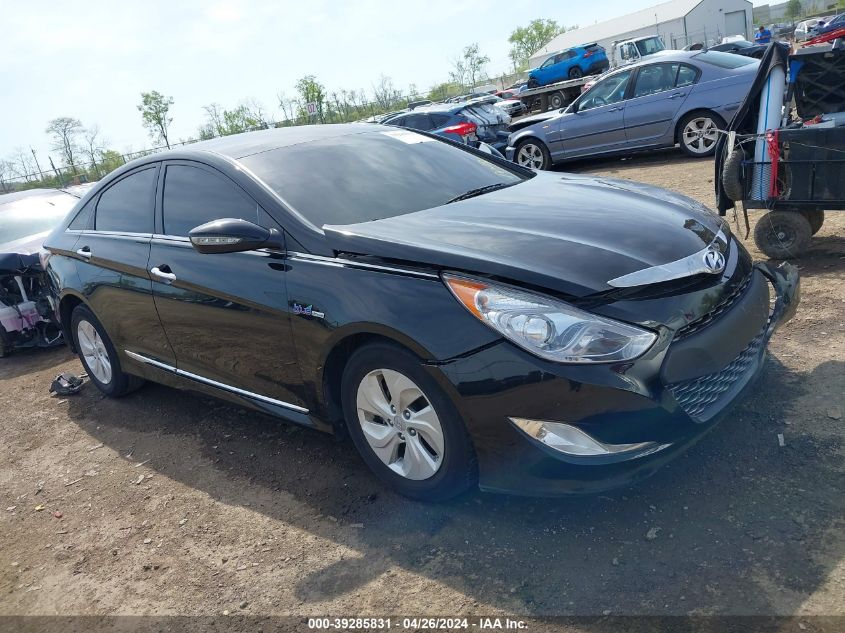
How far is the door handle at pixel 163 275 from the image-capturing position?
392 centimetres

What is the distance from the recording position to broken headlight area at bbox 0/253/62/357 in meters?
6.87

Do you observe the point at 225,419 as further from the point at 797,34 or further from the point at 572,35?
the point at 572,35

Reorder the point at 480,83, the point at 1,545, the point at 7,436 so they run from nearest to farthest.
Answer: the point at 1,545
the point at 7,436
the point at 480,83

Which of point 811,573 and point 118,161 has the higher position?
point 118,161

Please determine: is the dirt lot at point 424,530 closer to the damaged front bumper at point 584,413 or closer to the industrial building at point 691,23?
the damaged front bumper at point 584,413

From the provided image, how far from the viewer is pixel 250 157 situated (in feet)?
12.4

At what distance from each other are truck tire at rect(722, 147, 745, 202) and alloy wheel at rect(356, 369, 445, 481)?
3.45 m

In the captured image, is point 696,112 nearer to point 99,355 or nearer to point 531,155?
point 531,155

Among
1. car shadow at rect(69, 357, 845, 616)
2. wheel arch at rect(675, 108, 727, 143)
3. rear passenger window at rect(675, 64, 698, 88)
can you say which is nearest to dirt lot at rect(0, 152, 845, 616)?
car shadow at rect(69, 357, 845, 616)

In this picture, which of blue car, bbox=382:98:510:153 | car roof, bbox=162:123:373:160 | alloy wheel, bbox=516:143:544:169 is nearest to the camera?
car roof, bbox=162:123:373:160

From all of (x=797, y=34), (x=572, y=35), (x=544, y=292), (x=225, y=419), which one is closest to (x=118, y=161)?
(x=797, y=34)

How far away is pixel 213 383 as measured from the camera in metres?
3.93

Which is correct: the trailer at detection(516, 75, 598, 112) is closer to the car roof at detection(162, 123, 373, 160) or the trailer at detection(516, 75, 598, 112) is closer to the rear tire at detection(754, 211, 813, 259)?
the rear tire at detection(754, 211, 813, 259)

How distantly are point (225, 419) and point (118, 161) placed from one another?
122ft
